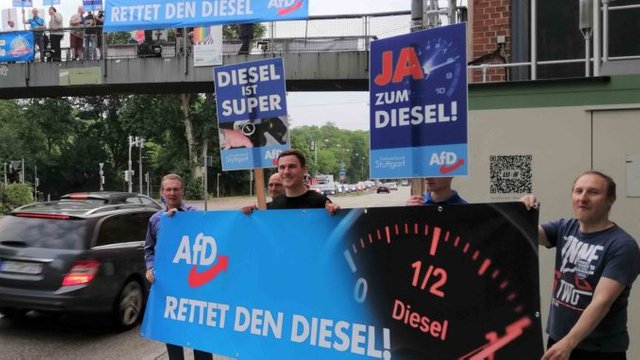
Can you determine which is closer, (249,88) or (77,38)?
(249,88)

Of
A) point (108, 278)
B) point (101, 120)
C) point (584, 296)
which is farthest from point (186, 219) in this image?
point (101, 120)

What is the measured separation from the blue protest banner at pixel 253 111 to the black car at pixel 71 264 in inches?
99.1

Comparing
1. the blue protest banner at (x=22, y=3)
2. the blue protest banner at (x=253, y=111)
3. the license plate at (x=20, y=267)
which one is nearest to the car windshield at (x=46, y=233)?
the license plate at (x=20, y=267)

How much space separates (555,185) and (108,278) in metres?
5.01

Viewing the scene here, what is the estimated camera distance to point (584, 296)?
108 inches

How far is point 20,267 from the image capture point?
647cm

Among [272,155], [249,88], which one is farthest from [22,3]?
[272,155]

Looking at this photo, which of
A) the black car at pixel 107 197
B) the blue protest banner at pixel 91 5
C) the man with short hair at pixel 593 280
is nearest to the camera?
the man with short hair at pixel 593 280

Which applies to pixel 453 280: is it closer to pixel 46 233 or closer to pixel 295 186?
pixel 295 186

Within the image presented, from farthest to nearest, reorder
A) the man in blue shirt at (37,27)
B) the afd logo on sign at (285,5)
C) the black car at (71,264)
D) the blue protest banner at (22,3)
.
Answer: the blue protest banner at (22,3) < the man in blue shirt at (37,27) < the afd logo on sign at (285,5) < the black car at (71,264)

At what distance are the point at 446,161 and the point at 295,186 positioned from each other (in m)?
1.15

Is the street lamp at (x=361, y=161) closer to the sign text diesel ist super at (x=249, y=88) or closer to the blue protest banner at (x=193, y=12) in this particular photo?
the blue protest banner at (x=193, y=12)

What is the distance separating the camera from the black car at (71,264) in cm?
631

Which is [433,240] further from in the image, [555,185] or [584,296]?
[555,185]
